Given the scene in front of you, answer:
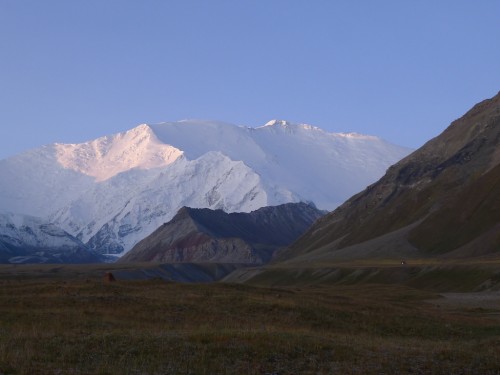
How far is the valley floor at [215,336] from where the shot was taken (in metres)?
25.8

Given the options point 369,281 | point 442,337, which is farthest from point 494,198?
point 442,337

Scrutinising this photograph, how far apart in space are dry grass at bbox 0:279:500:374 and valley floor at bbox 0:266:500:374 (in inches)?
2.0

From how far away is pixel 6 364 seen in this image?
24.1 meters

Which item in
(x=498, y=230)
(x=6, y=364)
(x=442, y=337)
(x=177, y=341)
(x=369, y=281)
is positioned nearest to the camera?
(x=6, y=364)

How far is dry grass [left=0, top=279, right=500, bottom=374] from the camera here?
1017 inches

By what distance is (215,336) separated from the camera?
3097cm

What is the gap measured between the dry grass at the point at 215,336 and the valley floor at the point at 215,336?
50 millimetres

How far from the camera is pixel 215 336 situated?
31.0 meters

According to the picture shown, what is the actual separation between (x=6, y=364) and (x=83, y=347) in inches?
175

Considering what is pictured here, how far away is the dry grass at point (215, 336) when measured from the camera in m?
25.8

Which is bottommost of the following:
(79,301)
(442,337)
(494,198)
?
(442,337)

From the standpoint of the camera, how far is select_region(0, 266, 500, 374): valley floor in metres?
25.8

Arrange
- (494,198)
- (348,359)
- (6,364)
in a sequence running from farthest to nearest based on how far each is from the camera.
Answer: (494,198), (348,359), (6,364)

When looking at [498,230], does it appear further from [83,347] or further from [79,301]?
[83,347]
